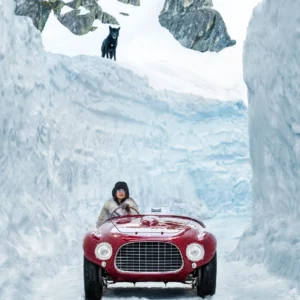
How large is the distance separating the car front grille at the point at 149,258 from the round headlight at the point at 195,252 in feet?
0.27

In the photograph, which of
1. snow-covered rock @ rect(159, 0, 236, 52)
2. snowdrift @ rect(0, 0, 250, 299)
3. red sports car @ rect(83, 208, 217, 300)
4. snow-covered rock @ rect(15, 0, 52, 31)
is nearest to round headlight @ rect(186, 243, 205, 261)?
red sports car @ rect(83, 208, 217, 300)

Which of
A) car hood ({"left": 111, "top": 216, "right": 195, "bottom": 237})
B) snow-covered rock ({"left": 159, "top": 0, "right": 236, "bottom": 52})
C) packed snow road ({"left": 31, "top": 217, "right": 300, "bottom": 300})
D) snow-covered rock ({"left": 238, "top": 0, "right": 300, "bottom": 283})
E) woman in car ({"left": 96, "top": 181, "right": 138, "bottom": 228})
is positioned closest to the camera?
car hood ({"left": 111, "top": 216, "right": 195, "bottom": 237})

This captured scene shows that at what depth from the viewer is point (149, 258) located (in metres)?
5.66

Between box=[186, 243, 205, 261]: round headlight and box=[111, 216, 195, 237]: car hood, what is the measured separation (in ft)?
0.61

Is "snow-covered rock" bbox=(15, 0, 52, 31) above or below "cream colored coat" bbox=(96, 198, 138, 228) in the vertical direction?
above

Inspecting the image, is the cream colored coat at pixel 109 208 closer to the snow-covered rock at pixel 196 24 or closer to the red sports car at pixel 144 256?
the red sports car at pixel 144 256

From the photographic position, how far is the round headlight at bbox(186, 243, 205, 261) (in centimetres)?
568

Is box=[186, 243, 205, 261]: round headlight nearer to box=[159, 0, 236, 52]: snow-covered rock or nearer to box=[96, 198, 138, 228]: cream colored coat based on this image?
box=[96, 198, 138, 228]: cream colored coat

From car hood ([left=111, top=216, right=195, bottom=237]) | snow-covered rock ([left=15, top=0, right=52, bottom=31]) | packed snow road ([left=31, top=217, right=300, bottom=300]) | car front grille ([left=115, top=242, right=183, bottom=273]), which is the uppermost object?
snow-covered rock ([left=15, top=0, right=52, bottom=31])

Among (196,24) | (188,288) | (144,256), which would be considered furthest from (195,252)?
(196,24)

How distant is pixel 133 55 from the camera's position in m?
22.7

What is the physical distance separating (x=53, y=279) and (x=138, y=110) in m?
10.7

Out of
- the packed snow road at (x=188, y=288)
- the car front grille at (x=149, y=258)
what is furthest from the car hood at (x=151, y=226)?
the packed snow road at (x=188, y=288)

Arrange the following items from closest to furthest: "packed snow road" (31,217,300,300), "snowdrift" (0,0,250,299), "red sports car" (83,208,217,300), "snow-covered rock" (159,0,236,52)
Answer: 1. "red sports car" (83,208,217,300)
2. "packed snow road" (31,217,300,300)
3. "snowdrift" (0,0,250,299)
4. "snow-covered rock" (159,0,236,52)
